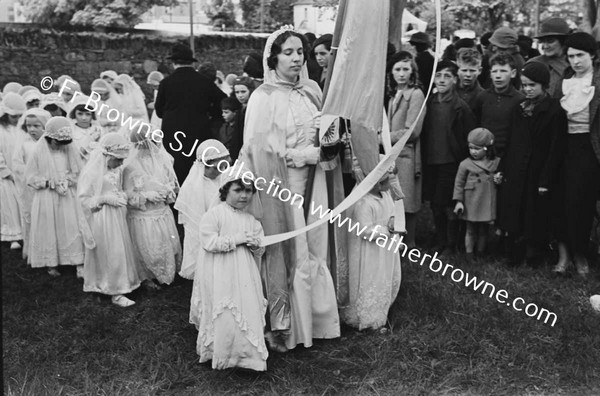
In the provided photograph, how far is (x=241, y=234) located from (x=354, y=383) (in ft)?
3.88

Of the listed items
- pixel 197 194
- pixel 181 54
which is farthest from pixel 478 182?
pixel 181 54

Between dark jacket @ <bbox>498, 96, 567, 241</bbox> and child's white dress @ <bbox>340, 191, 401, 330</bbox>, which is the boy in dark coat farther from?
child's white dress @ <bbox>340, 191, 401, 330</bbox>

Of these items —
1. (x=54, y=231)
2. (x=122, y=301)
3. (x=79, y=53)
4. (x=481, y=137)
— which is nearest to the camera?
(x=122, y=301)

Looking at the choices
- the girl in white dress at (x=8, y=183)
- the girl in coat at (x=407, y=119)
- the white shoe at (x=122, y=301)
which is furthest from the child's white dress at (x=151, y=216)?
the girl in white dress at (x=8, y=183)

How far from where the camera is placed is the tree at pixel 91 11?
26.0 m

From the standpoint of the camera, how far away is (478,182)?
6812 millimetres

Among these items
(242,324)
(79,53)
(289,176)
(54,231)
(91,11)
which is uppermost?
(91,11)

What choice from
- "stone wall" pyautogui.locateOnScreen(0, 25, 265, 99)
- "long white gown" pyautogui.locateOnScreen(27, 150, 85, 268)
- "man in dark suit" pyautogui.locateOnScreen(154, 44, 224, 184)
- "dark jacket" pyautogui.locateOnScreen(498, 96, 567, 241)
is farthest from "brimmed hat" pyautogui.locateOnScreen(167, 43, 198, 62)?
"stone wall" pyautogui.locateOnScreen(0, 25, 265, 99)

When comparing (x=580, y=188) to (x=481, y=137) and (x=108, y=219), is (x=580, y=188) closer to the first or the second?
(x=481, y=137)

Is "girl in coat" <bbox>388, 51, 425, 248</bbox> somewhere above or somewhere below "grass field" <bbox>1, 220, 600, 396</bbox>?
above

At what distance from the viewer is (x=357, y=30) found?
4.70 metres

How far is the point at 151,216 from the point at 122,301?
809mm

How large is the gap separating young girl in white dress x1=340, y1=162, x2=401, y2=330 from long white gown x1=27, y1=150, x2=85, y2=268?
307 cm

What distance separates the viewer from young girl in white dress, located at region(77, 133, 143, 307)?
20.3 ft
